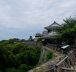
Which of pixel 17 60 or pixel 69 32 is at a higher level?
pixel 69 32

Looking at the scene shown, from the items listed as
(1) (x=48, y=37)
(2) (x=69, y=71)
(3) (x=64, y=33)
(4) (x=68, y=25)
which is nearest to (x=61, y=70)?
(2) (x=69, y=71)

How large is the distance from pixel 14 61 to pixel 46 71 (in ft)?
57.7

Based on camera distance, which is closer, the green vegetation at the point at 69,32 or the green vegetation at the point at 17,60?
the green vegetation at the point at 17,60

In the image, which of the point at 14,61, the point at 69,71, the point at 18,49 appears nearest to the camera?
the point at 69,71

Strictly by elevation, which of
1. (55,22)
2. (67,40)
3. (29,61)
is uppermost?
(55,22)

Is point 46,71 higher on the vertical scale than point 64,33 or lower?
lower

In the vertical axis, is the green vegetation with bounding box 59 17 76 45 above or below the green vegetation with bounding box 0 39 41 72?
above

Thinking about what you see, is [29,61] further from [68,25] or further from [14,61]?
[68,25]

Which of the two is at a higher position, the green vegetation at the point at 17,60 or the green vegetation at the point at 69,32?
the green vegetation at the point at 69,32

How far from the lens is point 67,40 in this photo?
128 feet

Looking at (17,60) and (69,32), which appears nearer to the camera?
(17,60)

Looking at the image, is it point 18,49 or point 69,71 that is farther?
point 18,49

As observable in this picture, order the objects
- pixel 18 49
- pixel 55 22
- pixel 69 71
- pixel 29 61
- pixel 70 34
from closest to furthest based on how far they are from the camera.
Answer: pixel 69 71
pixel 29 61
pixel 70 34
pixel 18 49
pixel 55 22

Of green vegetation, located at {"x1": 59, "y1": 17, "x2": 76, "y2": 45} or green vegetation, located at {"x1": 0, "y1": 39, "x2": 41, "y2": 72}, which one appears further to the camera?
green vegetation, located at {"x1": 59, "y1": 17, "x2": 76, "y2": 45}
